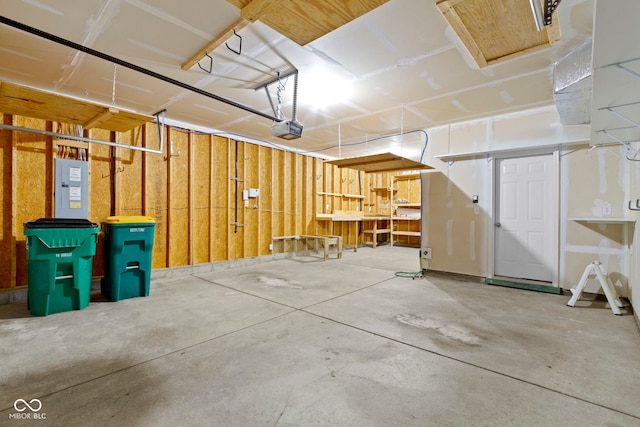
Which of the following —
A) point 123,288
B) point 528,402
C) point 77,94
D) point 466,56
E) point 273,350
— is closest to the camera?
point 528,402

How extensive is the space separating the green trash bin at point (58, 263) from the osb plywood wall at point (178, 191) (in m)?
0.97

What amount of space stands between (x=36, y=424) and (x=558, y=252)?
5.34 metres

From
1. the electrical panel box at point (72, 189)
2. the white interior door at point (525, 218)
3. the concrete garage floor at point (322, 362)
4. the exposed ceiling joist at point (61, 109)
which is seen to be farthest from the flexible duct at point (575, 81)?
the electrical panel box at point (72, 189)

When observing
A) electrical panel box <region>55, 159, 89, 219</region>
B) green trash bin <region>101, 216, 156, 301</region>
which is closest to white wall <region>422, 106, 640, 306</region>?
green trash bin <region>101, 216, 156, 301</region>

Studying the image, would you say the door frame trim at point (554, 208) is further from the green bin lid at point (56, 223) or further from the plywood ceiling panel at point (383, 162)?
the green bin lid at point (56, 223)

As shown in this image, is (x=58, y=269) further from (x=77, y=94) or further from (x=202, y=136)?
(x=202, y=136)

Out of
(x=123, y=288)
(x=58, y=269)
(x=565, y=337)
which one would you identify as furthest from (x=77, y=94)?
(x=565, y=337)

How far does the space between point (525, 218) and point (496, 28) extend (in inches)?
118

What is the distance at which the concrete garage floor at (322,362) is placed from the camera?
1.56m

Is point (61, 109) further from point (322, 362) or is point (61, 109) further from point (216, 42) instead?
point (322, 362)

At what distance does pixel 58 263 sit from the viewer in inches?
119

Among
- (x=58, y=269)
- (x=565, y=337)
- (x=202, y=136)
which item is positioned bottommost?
(x=565, y=337)

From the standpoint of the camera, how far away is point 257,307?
3.28 m

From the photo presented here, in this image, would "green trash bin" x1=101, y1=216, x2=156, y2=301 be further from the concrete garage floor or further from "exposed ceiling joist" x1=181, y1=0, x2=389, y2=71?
"exposed ceiling joist" x1=181, y1=0, x2=389, y2=71
